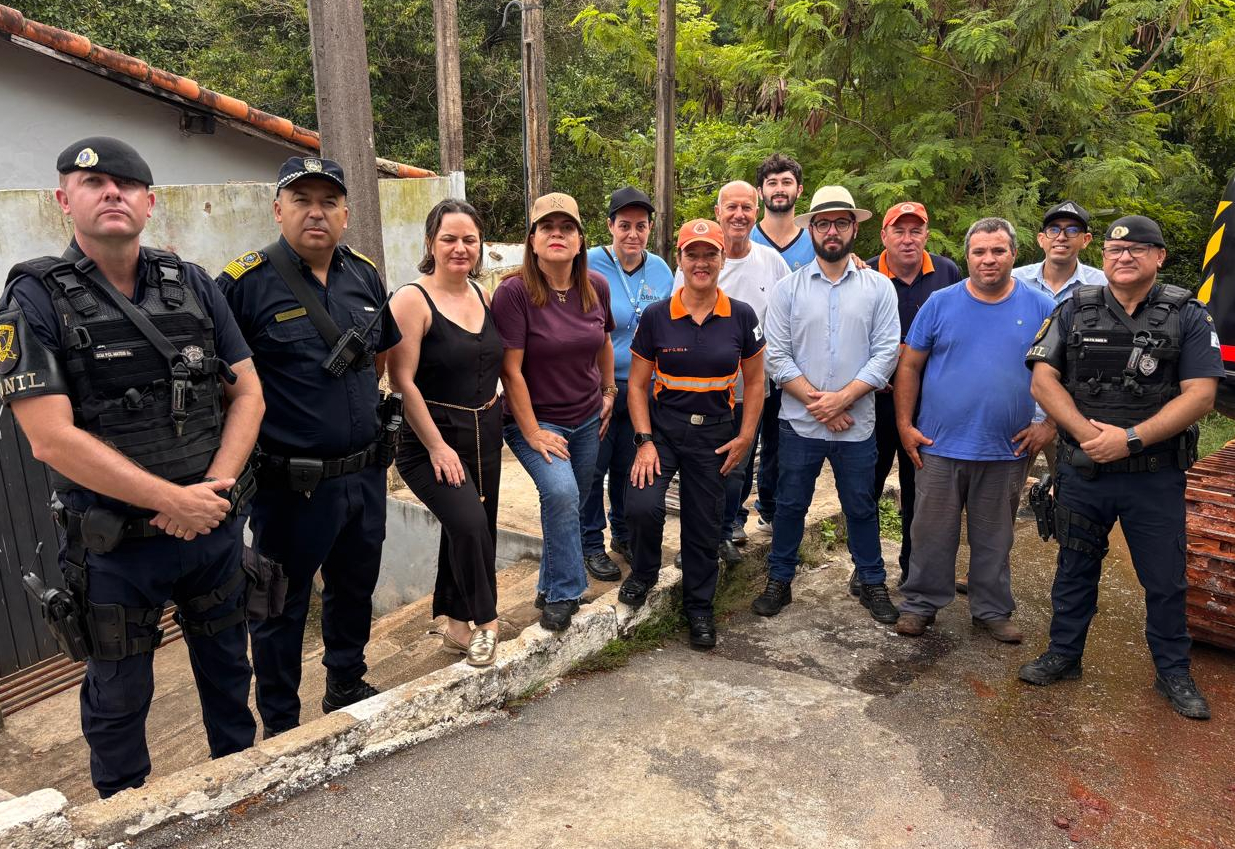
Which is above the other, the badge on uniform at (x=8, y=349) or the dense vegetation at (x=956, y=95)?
the dense vegetation at (x=956, y=95)

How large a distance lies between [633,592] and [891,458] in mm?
1835

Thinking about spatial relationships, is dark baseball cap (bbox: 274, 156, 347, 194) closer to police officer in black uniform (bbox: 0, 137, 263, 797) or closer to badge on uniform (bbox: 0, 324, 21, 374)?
police officer in black uniform (bbox: 0, 137, 263, 797)

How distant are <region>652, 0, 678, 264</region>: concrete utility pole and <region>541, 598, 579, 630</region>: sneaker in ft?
20.8

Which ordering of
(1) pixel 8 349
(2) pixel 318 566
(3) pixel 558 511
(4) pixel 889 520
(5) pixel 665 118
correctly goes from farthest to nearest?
(5) pixel 665 118 → (4) pixel 889 520 → (3) pixel 558 511 → (2) pixel 318 566 → (1) pixel 8 349

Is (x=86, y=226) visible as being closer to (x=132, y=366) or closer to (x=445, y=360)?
(x=132, y=366)

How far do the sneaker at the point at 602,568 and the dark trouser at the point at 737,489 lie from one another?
63 cm

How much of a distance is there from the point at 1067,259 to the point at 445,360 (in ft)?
11.8

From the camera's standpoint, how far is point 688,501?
4.41 metres

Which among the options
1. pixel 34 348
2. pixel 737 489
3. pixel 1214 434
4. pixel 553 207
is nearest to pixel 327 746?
pixel 34 348

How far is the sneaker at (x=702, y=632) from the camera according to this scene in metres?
4.41

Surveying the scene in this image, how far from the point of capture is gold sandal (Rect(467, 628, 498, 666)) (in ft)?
12.4

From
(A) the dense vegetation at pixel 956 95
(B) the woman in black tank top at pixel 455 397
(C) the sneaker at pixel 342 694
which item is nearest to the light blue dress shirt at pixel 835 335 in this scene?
(B) the woman in black tank top at pixel 455 397

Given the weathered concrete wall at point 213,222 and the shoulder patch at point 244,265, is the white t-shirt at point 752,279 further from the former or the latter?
the weathered concrete wall at point 213,222

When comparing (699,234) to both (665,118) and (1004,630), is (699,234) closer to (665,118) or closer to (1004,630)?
(1004,630)
